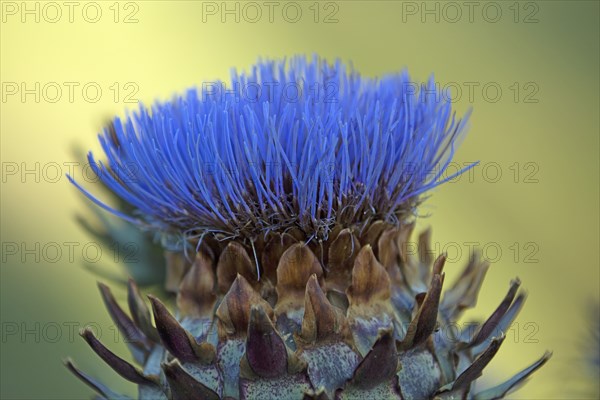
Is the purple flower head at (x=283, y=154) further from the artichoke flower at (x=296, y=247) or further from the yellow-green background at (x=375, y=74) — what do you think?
the yellow-green background at (x=375, y=74)

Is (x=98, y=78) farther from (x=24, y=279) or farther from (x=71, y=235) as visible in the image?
(x=24, y=279)

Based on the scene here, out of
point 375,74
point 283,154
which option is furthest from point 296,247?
point 375,74

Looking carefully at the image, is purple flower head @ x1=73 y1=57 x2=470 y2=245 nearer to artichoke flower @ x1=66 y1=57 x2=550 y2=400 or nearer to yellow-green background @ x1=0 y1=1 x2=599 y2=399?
artichoke flower @ x1=66 y1=57 x2=550 y2=400

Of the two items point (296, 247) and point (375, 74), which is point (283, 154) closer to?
point (296, 247)

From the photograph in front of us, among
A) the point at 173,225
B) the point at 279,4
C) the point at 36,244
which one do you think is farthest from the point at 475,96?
the point at 173,225

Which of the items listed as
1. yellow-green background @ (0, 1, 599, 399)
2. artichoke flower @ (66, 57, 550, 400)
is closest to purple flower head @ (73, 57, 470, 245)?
artichoke flower @ (66, 57, 550, 400)
